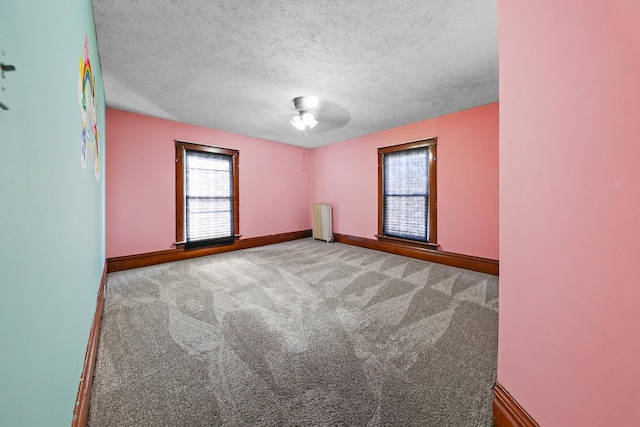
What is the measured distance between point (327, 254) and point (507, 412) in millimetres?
3743

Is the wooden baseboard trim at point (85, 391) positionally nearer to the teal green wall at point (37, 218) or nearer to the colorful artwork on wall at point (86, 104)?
the teal green wall at point (37, 218)

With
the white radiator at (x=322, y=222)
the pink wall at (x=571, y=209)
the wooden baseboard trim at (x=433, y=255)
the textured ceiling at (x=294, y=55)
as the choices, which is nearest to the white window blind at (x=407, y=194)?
the wooden baseboard trim at (x=433, y=255)

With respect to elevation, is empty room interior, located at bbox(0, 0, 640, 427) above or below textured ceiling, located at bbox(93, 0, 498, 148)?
below

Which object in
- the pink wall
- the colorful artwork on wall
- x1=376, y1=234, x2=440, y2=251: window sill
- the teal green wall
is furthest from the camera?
x1=376, y1=234, x2=440, y2=251: window sill

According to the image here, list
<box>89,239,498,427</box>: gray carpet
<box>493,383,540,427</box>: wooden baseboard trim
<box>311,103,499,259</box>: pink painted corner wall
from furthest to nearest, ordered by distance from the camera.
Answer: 1. <box>311,103,499,259</box>: pink painted corner wall
2. <box>89,239,498,427</box>: gray carpet
3. <box>493,383,540,427</box>: wooden baseboard trim

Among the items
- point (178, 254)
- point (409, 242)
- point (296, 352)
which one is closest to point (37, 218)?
point (296, 352)

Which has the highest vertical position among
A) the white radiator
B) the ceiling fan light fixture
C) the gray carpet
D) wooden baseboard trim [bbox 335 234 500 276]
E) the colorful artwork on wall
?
the ceiling fan light fixture

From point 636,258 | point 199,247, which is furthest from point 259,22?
point 199,247

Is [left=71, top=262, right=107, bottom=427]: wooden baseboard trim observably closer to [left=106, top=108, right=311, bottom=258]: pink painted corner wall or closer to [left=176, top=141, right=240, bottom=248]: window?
[left=106, top=108, right=311, bottom=258]: pink painted corner wall

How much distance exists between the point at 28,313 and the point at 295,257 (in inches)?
158

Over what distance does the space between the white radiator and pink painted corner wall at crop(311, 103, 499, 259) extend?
936 mm

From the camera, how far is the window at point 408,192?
4.31 m

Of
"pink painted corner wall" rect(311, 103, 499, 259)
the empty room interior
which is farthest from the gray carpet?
"pink painted corner wall" rect(311, 103, 499, 259)

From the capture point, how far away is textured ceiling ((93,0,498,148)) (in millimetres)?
1785
